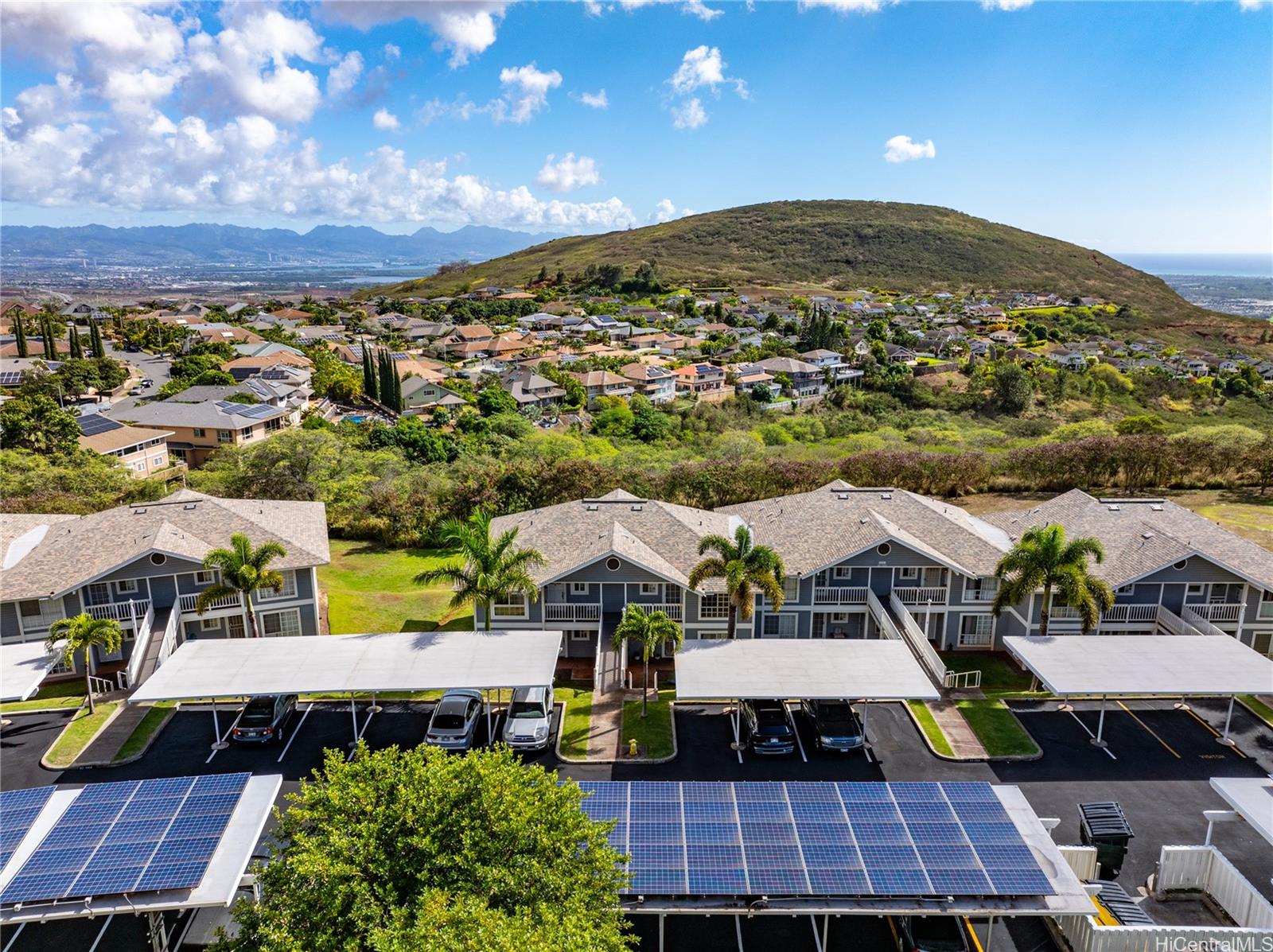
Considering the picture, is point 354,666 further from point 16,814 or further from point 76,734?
point 76,734

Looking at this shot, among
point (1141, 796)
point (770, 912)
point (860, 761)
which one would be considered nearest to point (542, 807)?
point (770, 912)

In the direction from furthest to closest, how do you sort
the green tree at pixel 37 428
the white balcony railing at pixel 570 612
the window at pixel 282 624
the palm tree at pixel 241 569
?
the green tree at pixel 37 428 → the window at pixel 282 624 → the white balcony railing at pixel 570 612 → the palm tree at pixel 241 569

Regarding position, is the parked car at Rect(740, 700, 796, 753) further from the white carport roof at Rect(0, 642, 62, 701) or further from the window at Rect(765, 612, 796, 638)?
the white carport roof at Rect(0, 642, 62, 701)

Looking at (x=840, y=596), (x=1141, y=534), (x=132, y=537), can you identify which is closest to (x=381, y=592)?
(x=132, y=537)

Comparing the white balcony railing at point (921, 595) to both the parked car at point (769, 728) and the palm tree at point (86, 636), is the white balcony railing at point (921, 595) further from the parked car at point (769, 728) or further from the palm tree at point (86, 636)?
the palm tree at point (86, 636)

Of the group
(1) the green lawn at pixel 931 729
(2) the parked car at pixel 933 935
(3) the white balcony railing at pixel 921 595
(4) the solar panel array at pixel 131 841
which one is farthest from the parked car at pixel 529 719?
(3) the white balcony railing at pixel 921 595

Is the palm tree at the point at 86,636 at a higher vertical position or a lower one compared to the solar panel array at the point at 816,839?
higher

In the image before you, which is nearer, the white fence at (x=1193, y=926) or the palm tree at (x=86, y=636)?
the white fence at (x=1193, y=926)

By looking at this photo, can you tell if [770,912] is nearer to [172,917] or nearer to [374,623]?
[172,917]
